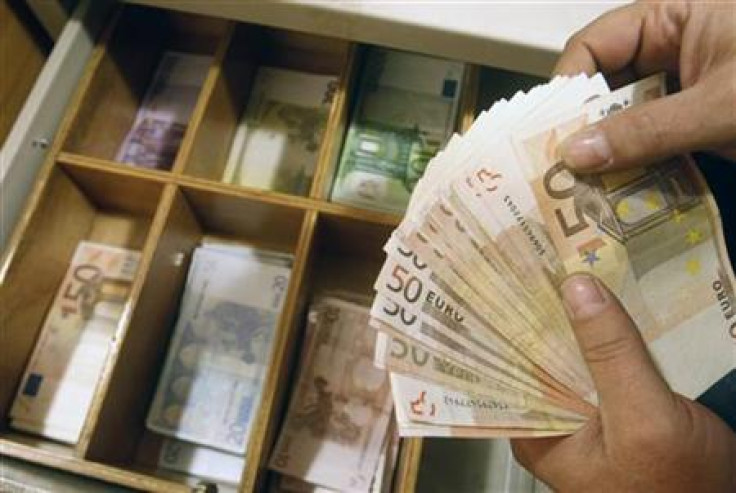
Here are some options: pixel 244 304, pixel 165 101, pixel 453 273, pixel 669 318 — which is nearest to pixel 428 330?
pixel 453 273

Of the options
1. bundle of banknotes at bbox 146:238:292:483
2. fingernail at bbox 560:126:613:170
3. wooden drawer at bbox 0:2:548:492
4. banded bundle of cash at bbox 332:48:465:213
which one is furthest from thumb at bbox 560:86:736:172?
bundle of banknotes at bbox 146:238:292:483

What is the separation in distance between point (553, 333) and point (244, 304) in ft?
2.11

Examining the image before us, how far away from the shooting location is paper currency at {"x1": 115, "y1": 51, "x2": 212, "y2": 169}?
1.23 metres

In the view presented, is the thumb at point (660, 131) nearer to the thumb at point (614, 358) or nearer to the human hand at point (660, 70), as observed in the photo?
the human hand at point (660, 70)

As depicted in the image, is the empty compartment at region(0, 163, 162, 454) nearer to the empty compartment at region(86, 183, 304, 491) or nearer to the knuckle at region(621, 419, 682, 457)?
the empty compartment at region(86, 183, 304, 491)

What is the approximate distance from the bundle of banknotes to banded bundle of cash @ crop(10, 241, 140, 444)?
12cm

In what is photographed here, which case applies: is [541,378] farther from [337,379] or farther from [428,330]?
[337,379]

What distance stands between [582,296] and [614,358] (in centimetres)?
6

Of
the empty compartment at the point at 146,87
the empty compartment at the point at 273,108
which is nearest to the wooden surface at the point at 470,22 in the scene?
the empty compartment at the point at 273,108

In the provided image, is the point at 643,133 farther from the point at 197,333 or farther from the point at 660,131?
the point at 197,333

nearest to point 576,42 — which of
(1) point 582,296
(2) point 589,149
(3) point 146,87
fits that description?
(2) point 589,149

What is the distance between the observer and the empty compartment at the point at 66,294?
1.03 meters

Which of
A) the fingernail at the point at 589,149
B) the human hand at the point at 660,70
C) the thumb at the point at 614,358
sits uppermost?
the human hand at the point at 660,70

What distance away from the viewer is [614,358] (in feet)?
1.84
